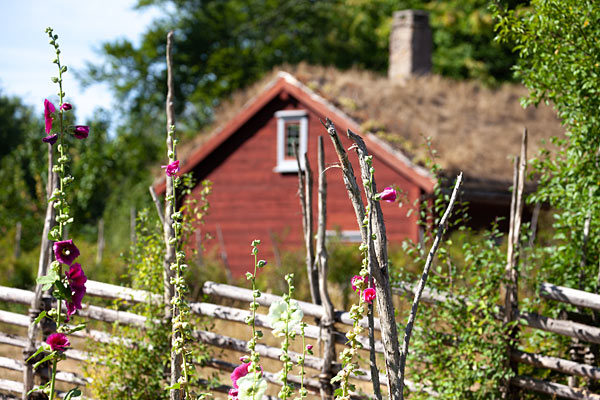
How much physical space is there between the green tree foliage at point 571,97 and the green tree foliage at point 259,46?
20645 mm

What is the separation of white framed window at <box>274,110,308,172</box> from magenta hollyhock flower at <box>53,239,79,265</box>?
37.0ft

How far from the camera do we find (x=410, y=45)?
16891 millimetres

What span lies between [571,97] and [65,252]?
3.66 metres

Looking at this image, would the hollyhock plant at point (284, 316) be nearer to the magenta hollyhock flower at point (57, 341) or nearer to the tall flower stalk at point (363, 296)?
the tall flower stalk at point (363, 296)

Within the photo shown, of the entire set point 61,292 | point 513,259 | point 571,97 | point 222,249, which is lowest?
point 222,249

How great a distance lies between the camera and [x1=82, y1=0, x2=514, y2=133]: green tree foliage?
25.9 m

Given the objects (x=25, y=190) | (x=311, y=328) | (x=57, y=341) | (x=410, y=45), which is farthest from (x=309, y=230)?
(x=25, y=190)

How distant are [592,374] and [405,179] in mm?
8460

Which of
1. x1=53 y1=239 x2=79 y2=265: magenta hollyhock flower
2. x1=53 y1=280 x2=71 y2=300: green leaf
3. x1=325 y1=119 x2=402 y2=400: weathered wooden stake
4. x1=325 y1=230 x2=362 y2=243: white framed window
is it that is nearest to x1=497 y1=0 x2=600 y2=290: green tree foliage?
x1=325 y1=119 x2=402 y2=400: weathered wooden stake

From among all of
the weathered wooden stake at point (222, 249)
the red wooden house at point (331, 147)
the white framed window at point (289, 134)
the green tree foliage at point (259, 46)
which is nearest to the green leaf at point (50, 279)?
the red wooden house at point (331, 147)

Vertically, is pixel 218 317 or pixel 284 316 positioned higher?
pixel 284 316

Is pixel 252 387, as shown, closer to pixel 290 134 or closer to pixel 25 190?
pixel 290 134

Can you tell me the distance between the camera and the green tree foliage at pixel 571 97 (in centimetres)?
461

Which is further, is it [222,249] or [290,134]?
[222,249]
